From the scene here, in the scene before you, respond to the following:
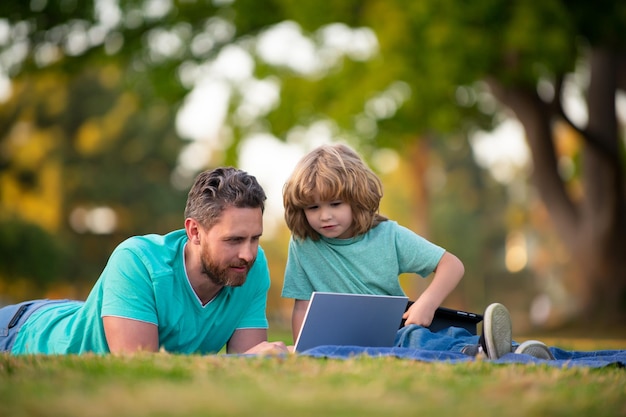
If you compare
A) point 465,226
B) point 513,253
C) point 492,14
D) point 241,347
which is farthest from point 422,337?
point 513,253

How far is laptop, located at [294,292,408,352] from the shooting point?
430 centimetres

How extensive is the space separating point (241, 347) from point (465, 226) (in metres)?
47.0

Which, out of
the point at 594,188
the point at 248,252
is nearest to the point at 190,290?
the point at 248,252

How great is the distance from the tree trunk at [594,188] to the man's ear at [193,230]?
510 inches

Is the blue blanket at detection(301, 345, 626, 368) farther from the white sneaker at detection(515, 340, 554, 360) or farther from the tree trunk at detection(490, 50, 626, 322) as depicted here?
the tree trunk at detection(490, 50, 626, 322)

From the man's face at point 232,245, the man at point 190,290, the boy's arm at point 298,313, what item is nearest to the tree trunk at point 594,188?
the boy's arm at point 298,313

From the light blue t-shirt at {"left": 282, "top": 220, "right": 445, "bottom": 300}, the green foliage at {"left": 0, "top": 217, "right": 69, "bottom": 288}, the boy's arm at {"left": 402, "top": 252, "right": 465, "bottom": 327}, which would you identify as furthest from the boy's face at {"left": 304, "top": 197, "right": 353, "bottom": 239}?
the green foliage at {"left": 0, "top": 217, "right": 69, "bottom": 288}

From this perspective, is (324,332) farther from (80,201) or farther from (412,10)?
(80,201)

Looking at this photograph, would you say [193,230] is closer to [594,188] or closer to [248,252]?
[248,252]

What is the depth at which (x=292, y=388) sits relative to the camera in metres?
2.95

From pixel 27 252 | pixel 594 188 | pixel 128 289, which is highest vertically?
pixel 594 188

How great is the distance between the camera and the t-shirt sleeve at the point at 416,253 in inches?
211

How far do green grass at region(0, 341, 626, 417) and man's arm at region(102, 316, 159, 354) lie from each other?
540 millimetres

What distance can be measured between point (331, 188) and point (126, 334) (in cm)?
151
